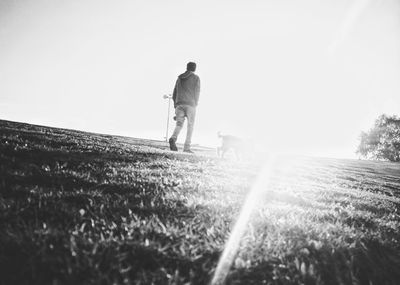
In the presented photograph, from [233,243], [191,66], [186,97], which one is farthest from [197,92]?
[233,243]

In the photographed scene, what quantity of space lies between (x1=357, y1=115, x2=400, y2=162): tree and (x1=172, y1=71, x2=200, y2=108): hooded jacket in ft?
290

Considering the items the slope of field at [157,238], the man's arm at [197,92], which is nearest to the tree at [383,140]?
the man's arm at [197,92]

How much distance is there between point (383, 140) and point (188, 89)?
90391 millimetres

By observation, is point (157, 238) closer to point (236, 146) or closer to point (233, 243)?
point (233, 243)

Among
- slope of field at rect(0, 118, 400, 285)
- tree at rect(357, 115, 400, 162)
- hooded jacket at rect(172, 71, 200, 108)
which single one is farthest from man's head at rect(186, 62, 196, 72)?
tree at rect(357, 115, 400, 162)

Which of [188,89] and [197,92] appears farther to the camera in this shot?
[197,92]

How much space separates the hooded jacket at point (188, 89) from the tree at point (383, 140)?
290 feet

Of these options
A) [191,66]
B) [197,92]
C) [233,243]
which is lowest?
[233,243]

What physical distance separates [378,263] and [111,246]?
10.0 ft

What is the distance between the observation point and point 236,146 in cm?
1513

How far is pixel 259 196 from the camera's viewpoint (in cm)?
484

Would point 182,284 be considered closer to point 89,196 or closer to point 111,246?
point 111,246

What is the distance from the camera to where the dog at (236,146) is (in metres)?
15.1

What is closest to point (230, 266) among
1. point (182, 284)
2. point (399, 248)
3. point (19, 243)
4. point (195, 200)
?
point (182, 284)
